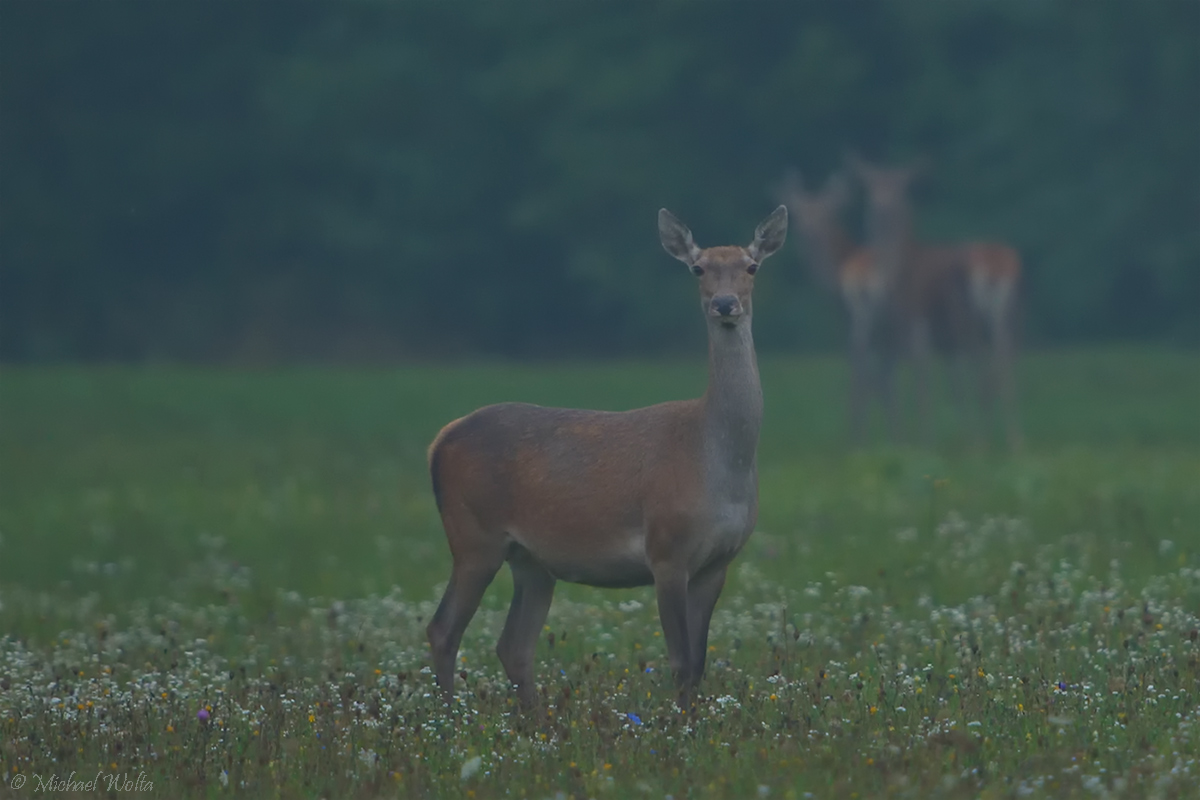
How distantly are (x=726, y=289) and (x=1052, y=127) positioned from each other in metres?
30.5

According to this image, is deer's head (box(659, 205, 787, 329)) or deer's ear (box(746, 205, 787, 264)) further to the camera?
deer's ear (box(746, 205, 787, 264))

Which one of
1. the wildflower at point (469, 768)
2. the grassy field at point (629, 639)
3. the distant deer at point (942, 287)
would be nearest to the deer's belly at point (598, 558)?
the grassy field at point (629, 639)

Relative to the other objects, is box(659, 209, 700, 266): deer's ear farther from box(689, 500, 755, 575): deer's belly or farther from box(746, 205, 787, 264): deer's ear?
box(689, 500, 755, 575): deer's belly

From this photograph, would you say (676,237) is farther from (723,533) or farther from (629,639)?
(629,639)

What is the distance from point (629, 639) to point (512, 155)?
30.1 metres

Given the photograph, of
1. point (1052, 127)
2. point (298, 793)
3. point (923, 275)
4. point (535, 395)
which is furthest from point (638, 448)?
point (1052, 127)

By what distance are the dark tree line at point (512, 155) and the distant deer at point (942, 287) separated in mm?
15376

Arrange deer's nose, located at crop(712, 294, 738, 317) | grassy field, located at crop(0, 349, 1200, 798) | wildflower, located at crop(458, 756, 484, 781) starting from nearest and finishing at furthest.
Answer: wildflower, located at crop(458, 756, 484, 781) < grassy field, located at crop(0, 349, 1200, 798) < deer's nose, located at crop(712, 294, 738, 317)

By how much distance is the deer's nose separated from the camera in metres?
7.48

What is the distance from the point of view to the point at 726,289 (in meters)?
7.67

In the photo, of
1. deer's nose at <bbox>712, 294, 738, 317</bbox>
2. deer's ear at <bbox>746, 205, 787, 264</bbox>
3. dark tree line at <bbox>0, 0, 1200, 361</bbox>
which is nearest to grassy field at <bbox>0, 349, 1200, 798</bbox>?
deer's nose at <bbox>712, 294, 738, 317</bbox>

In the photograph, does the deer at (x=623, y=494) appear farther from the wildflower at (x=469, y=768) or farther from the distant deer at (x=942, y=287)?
the distant deer at (x=942, y=287)

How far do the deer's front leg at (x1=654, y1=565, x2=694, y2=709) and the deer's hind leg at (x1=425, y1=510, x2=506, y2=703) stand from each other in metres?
0.81

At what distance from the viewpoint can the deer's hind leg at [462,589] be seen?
791cm
